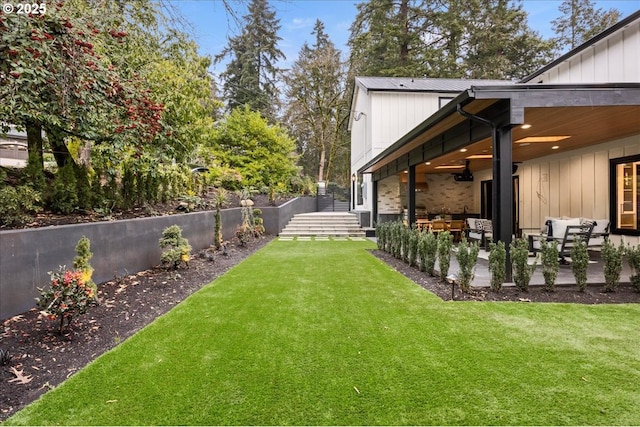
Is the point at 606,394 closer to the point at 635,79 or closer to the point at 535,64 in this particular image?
the point at 635,79

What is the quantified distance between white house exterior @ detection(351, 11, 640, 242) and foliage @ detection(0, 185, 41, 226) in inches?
252

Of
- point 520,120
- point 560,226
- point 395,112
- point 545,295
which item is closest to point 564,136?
point 560,226

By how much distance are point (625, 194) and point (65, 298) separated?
1070 centimetres

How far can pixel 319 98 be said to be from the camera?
87.9 ft

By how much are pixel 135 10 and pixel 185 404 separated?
575 cm

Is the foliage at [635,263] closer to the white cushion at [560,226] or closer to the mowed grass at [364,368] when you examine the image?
the mowed grass at [364,368]

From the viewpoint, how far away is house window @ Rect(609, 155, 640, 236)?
24.6 ft

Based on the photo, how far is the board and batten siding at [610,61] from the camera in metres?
6.93

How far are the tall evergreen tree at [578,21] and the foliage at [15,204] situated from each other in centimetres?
3026

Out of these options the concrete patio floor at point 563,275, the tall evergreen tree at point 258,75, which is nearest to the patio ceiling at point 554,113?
the concrete patio floor at point 563,275

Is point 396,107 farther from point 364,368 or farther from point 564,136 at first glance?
point 364,368

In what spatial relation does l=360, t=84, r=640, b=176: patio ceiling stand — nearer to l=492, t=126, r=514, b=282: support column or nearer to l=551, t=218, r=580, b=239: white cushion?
l=492, t=126, r=514, b=282: support column

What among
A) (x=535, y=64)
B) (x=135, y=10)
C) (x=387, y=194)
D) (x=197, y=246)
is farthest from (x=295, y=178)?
(x=535, y=64)

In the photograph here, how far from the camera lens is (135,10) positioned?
5277 mm
